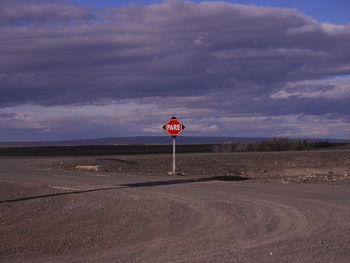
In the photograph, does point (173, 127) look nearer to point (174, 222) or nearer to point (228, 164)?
point (228, 164)

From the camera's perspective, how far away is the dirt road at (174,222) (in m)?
11.1

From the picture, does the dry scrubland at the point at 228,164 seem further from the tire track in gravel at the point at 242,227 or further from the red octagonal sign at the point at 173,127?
the tire track in gravel at the point at 242,227

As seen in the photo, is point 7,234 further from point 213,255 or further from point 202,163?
point 202,163

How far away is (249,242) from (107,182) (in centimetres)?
1414

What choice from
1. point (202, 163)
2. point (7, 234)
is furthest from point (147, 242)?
point (202, 163)

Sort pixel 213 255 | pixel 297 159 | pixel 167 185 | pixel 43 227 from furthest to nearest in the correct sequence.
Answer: pixel 297 159, pixel 167 185, pixel 43 227, pixel 213 255

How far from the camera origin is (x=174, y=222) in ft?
47.8

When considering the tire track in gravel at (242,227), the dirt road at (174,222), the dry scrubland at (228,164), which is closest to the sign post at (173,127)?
the dry scrubland at (228,164)

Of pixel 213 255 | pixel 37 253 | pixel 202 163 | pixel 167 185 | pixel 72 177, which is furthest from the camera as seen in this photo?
pixel 202 163

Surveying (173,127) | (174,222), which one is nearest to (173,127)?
(173,127)

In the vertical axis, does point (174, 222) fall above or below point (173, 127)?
below

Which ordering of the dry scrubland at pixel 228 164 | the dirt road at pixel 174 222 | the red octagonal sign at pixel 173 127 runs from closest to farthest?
the dirt road at pixel 174 222, the red octagonal sign at pixel 173 127, the dry scrubland at pixel 228 164

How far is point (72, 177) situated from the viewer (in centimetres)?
2831

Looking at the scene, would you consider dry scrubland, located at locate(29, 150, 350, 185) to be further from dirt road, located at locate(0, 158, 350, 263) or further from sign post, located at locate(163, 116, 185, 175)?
dirt road, located at locate(0, 158, 350, 263)
